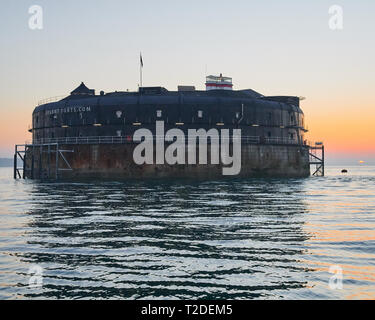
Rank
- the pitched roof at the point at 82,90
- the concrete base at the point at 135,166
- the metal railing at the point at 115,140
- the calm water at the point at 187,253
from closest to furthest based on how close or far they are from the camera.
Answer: the calm water at the point at 187,253
the concrete base at the point at 135,166
the metal railing at the point at 115,140
the pitched roof at the point at 82,90

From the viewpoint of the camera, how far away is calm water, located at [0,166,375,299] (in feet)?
32.3

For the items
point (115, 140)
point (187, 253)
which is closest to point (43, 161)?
point (115, 140)

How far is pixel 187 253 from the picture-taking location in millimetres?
13609

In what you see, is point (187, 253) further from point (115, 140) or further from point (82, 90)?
point (82, 90)

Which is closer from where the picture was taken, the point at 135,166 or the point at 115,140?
the point at 135,166

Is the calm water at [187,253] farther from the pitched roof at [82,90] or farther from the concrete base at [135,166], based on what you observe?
the pitched roof at [82,90]

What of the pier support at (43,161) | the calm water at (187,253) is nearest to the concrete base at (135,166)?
the pier support at (43,161)

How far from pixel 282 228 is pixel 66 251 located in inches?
356

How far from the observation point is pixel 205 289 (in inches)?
386

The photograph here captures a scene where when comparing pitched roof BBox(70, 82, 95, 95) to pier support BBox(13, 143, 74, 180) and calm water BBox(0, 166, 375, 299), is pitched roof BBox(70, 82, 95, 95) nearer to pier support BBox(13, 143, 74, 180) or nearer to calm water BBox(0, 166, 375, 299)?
pier support BBox(13, 143, 74, 180)

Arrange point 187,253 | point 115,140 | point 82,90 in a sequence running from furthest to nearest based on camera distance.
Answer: point 82,90 → point 115,140 → point 187,253

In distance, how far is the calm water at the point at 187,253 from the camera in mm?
9852

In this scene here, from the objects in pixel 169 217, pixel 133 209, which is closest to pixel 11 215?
pixel 133 209
